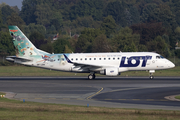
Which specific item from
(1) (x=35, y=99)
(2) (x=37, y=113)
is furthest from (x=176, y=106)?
(1) (x=35, y=99)

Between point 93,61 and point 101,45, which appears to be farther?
point 101,45

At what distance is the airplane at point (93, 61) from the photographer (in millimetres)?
43406

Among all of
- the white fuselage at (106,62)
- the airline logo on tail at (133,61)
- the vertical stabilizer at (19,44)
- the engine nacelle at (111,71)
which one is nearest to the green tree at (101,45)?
the white fuselage at (106,62)


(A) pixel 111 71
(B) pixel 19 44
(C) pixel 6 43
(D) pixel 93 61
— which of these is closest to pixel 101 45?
(C) pixel 6 43

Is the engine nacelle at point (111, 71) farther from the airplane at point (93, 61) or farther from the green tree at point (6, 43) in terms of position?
the green tree at point (6, 43)

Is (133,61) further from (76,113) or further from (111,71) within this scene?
(76,113)

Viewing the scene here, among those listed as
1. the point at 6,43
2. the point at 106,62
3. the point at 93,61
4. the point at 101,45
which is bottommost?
the point at 106,62

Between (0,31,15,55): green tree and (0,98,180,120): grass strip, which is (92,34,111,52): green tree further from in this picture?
(0,98,180,120): grass strip

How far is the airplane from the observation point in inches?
1709

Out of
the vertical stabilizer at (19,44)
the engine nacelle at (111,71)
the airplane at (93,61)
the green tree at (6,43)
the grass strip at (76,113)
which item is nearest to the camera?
the grass strip at (76,113)

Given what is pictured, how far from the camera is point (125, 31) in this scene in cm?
11994

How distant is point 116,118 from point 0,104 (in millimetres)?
8851

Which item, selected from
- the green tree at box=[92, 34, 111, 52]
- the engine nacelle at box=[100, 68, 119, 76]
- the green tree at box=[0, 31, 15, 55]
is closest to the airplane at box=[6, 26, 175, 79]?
the engine nacelle at box=[100, 68, 119, 76]

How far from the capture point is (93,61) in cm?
4459
